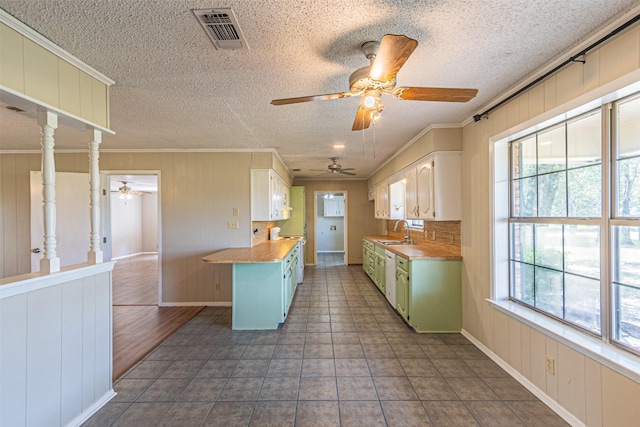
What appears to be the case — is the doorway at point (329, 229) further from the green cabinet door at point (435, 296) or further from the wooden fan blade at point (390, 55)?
the wooden fan blade at point (390, 55)

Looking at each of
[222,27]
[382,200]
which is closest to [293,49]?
[222,27]

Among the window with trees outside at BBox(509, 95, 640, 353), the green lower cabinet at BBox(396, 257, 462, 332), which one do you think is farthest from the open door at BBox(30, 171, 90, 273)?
the window with trees outside at BBox(509, 95, 640, 353)

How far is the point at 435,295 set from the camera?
131 inches

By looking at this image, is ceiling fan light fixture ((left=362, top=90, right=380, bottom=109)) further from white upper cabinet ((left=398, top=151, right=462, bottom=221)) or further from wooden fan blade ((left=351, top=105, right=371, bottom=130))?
white upper cabinet ((left=398, top=151, right=462, bottom=221))

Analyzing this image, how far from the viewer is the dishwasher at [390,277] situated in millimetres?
3994

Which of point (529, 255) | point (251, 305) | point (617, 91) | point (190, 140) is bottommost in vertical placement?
point (251, 305)

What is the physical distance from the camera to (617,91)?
1.59m

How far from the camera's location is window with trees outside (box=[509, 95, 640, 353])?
65.6 inches

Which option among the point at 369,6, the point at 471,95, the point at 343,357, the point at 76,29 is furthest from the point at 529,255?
the point at 76,29

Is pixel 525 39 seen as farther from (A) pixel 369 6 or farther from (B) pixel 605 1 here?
(A) pixel 369 6

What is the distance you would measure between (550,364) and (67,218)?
5526 millimetres

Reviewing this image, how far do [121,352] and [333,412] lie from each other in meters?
2.32

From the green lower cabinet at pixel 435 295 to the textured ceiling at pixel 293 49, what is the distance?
1.67 meters

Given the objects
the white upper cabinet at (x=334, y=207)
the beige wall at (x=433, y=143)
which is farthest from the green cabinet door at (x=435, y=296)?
the white upper cabinet at (x=334, y=207)
